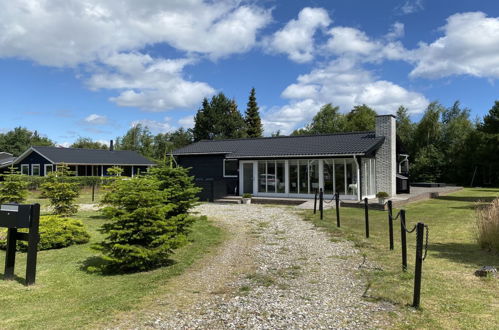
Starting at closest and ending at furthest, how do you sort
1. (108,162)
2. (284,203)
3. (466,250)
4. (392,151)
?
(466,250) < (284,203) < (392,151) < (108,162)

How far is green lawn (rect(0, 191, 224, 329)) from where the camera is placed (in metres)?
4.65

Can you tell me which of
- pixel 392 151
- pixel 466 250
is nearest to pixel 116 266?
pixel 466 250

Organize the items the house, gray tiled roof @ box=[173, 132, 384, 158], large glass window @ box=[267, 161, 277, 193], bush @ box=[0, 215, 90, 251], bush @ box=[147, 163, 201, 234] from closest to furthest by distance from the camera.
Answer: bush @ box=[0, 215, 90, 251] → bush @ box=[147, 163, 201, 234] → the house → gray tiled roof @ box=[173, 132, 384, 158] → large glass window @ box=[267, 161, 277, 193]

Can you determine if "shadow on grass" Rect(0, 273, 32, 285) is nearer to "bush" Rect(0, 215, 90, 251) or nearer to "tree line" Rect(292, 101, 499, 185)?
"bush" Rect(0, 215, 90, 251)

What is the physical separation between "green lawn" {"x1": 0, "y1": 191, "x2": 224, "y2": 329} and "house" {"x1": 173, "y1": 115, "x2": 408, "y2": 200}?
12007 mm

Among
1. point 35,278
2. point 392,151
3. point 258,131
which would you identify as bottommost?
point 35,278

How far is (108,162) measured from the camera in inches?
1486

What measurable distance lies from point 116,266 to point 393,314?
16.5 feet

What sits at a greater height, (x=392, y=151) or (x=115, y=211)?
(x=392, y=151)

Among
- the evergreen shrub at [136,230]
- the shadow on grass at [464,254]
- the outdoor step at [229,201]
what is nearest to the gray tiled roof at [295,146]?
the outdoor step at [229,201]

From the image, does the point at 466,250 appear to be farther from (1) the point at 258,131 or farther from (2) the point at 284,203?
(1) the point at 258,131

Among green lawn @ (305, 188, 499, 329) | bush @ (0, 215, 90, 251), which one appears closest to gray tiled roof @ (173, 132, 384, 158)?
green lawn @ (305, 188, 499, 329)

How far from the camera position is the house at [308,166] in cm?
1939

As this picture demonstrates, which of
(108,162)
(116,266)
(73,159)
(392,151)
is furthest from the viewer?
(108,162)
